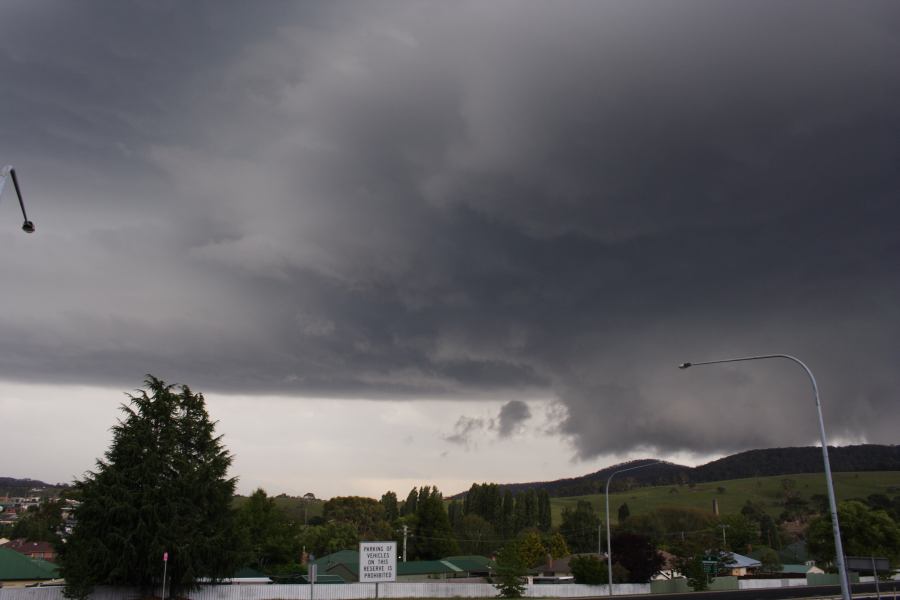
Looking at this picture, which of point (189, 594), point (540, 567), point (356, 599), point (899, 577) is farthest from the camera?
point (899, 577)

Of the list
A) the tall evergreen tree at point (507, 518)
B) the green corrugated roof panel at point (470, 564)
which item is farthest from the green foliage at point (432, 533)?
the tall evergreen tree at point (507, 518)

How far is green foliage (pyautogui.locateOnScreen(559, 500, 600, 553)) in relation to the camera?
568 ft

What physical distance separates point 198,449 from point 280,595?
1483 centimetres

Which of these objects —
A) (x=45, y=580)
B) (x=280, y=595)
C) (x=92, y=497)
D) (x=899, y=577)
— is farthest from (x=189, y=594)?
(x=899, y=577)

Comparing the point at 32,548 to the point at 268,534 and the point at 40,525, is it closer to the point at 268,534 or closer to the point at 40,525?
the point at 40,525

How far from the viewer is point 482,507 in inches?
6727

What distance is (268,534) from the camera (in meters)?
106

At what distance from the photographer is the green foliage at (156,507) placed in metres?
54.6

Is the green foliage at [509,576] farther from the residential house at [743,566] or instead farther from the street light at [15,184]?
the residential house at [743,566]

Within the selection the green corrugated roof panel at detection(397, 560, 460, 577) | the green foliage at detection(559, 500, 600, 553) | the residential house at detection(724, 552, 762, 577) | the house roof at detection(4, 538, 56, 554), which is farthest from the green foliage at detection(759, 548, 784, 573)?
the house roof at detection(4, 538, 56, 554)

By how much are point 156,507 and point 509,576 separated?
36.9m

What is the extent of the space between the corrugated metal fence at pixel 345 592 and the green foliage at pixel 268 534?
35969 mm

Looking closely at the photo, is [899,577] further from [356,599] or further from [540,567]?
[356,599]

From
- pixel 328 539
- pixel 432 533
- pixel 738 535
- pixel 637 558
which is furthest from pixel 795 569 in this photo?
pixel 328 539
